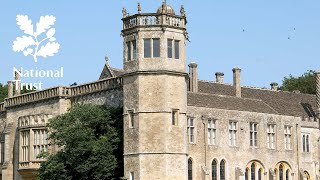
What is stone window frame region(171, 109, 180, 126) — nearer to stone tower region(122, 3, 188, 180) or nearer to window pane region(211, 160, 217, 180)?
stone tower region(122, 3, 188, 180)

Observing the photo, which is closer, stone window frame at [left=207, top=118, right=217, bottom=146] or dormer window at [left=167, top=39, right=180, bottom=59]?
dormer window at [left=167, top=39, right=180, bottom=59]

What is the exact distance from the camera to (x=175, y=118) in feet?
168

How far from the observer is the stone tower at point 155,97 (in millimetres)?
50250

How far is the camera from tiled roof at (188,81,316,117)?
59.9 m

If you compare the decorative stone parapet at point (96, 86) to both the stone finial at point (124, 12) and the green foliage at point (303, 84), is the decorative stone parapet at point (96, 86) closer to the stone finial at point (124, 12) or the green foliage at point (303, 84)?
the stone finial at point (124, 12)

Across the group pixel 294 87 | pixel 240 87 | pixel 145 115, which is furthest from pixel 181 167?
pixel 294 87

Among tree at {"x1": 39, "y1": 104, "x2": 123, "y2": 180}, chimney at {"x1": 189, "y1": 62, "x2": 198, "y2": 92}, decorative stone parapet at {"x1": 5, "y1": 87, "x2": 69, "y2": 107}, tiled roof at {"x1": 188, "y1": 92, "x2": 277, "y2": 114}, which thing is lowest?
tree at {"x1": 39, "y1": 104, "x2": 123, "y2": 180}

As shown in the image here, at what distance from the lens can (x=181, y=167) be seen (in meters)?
50.6

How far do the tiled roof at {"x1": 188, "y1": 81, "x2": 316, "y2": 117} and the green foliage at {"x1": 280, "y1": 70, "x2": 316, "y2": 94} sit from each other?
586 inches

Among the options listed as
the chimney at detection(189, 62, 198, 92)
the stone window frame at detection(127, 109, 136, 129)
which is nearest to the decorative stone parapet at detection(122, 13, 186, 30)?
the stone window frame at detection(127, 109, 136, 129)

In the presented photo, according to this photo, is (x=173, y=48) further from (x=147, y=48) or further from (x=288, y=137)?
(x=288, y=137)

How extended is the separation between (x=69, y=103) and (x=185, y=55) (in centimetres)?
1064

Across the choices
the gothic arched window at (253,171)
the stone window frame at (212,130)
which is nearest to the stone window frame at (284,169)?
the gothic arched window at (253,171)

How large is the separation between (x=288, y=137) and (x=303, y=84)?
26508 millimetres
